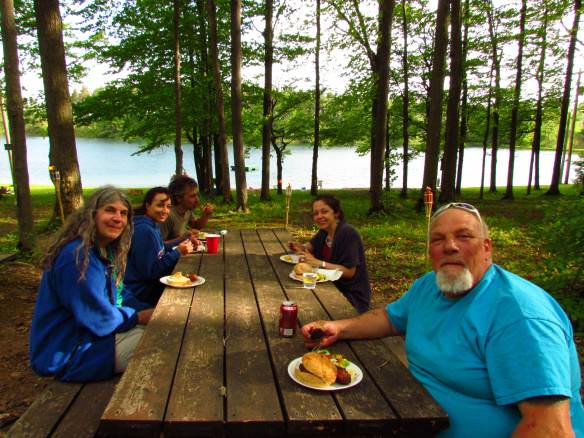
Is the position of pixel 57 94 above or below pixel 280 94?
below

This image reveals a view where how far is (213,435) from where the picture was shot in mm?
1508

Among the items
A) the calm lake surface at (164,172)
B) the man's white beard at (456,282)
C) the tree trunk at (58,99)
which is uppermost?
the tree trunk at (58,99)

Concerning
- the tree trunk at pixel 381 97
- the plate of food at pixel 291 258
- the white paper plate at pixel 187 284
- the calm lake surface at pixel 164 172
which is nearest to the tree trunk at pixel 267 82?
the tree trunk at pixel 381 97

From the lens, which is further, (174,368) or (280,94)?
(280,94)

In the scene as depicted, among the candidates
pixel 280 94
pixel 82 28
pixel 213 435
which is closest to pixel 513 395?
pixel 213 435

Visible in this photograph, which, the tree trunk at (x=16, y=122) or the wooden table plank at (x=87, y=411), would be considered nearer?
the wooden table plank at (x=87, y=411)

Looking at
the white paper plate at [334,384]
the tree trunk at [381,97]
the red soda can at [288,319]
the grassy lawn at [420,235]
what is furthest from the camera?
the tree trunk at [381,97]

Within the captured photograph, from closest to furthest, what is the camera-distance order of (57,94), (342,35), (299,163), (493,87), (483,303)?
(483,303), (57,94), (342,35), (493,87), (299,163)

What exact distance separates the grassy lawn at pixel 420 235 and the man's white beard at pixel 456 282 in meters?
2.41

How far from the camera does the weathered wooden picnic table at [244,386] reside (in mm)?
1514

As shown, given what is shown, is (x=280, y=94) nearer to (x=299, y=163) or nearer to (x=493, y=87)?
(x=493, y=87)

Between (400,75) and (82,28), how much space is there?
12683 mm

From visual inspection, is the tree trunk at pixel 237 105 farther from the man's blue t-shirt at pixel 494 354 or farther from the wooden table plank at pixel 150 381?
the man's blue t-shirt at pixel 494 354

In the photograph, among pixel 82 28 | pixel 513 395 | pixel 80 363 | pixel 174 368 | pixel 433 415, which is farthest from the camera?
pixel 82 28
